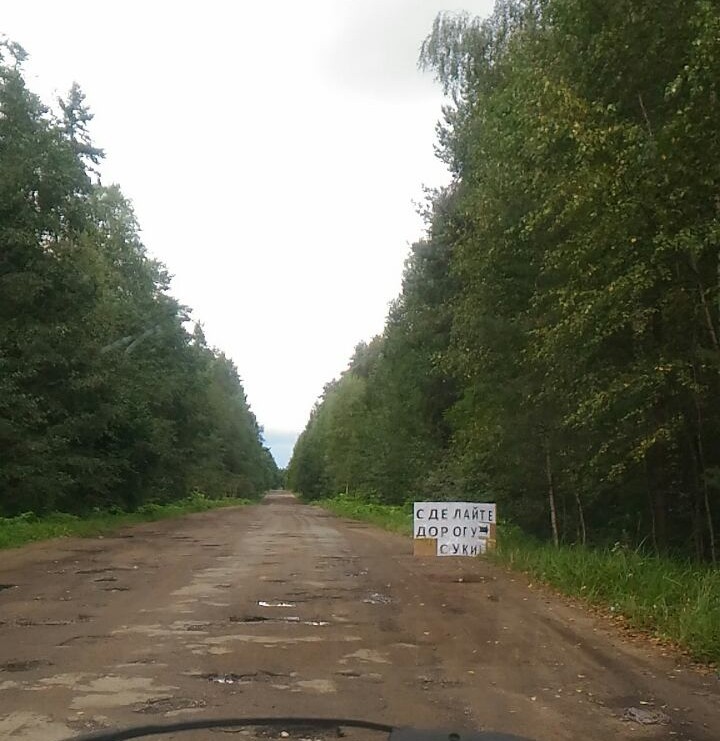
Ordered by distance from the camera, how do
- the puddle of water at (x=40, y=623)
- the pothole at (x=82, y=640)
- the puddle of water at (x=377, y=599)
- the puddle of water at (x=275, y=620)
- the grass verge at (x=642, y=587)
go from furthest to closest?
the puddle of water at (x=377, y=599), the puddle of water at (x=275, y=620), the puddle of water at (x=40, y=623), the grass verge at (x=642, y=587), the pothole at (x=82, y=640)

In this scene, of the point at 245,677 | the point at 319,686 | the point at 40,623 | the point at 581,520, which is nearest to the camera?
the point at 319,686

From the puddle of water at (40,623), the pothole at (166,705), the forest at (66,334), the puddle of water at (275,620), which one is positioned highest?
the forest at (66,334)

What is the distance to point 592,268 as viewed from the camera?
40.9ft

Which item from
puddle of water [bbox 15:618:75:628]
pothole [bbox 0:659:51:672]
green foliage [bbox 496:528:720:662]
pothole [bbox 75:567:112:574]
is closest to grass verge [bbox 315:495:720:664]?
green foliage [bbox 496:528:720:662]

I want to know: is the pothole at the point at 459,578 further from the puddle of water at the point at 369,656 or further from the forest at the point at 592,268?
the puddle of water at the point at 369,656

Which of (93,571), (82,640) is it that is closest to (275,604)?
(82,640)

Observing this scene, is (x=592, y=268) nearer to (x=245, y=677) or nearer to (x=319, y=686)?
(x=319, y=686)

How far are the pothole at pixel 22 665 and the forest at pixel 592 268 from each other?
799 cm

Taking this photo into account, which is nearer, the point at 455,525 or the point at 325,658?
the point at 325,658

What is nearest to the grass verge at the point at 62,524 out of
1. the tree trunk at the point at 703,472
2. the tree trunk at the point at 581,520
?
the tree trunk at the point at 581,520

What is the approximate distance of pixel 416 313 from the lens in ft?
99.8

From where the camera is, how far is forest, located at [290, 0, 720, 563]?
1173 cm

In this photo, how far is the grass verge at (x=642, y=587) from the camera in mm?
8799

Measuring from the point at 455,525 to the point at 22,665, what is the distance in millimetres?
10338
